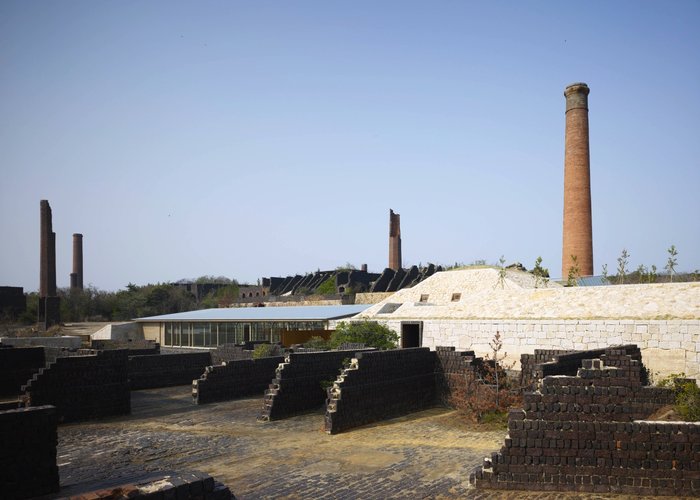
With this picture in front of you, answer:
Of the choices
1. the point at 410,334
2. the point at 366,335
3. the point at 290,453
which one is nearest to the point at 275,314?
the point at 410,334

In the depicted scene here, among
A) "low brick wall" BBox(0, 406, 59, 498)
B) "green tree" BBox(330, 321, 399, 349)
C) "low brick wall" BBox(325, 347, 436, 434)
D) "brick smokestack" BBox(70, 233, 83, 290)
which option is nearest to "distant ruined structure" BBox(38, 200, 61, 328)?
"brick smokestack" BBox(70, 233, 83, 290)

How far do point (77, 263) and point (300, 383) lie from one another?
210 ft

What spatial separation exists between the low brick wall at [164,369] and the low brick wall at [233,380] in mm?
3962

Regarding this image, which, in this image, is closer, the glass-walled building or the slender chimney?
the glass-walled building

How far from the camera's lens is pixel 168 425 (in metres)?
14.8

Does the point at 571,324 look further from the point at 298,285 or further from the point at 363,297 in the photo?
the point at 298,285

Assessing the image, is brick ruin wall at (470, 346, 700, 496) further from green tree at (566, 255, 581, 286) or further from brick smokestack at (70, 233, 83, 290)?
brick smokestack at (70, 233, 83, 290)

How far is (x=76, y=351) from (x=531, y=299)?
61.2ft

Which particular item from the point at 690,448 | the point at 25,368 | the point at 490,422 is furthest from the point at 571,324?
the point at 25,368

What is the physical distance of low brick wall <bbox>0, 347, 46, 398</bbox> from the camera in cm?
2114

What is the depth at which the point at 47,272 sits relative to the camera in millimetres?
50875

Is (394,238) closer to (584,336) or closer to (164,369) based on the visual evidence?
(584,336)

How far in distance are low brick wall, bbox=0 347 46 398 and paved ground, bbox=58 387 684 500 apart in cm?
815

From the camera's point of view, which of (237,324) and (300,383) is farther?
(237,324)
